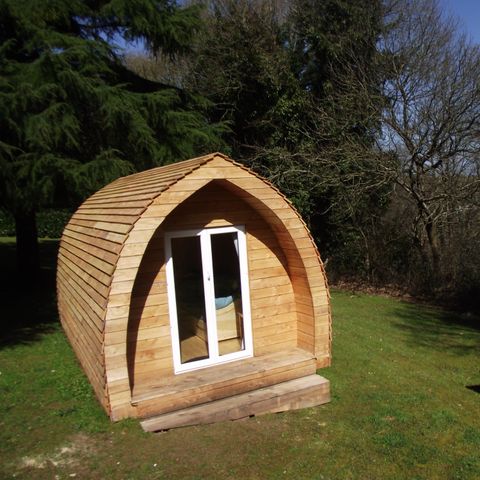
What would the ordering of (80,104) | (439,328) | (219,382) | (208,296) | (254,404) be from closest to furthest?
(254,404) → (219,382) → (208,296) → (439,328) → (80,104)

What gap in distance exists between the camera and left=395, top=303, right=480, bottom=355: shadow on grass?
9.23m

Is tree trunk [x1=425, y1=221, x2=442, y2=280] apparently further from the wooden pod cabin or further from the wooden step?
the wooden step

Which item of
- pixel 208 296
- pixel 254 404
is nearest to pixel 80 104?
pixel 208 296

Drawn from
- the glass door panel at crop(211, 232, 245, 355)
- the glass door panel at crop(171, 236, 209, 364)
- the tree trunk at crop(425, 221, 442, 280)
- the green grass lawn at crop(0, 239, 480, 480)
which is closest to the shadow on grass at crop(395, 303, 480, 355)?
the green grass lawn at crop(0, 239, 480, 480)

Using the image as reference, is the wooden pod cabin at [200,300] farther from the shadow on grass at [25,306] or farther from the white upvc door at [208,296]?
the shadow on grass at [25,306]

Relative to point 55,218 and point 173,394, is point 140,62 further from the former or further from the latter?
point 173,394

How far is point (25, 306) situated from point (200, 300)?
7.69 m

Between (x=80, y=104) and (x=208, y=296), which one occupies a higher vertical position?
(x=80, y=104)

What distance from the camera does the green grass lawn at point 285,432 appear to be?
4.55 meters

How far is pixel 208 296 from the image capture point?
21.0 feet

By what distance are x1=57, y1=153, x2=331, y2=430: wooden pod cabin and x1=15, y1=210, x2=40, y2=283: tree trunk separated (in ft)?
24.3

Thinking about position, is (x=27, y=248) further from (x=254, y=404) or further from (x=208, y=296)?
(x=254, y=404)

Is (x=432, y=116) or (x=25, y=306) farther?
(x=432, y=116)

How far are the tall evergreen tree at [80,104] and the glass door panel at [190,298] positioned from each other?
5.55 metres
